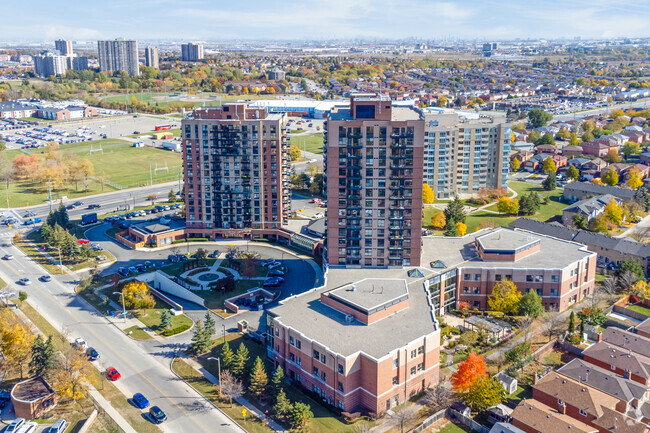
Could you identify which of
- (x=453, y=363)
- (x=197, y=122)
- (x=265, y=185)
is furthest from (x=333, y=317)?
(x=197, y=122)

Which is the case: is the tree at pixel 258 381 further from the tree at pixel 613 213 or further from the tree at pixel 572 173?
the tree at pixel 572 173

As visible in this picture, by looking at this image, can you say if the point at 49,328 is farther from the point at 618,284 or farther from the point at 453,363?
the point at 618,284

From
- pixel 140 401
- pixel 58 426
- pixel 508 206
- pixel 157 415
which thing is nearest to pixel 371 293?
pixel 157 415

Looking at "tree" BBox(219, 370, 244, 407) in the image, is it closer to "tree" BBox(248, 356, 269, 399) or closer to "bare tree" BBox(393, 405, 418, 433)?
"tree" BBox(248, 356, 269, 399)

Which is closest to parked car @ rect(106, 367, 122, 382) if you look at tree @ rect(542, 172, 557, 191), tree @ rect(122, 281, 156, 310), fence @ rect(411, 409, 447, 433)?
tree @ rect(122, 281, 156, 310)

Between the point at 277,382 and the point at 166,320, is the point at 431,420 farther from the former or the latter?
the point at 166,320

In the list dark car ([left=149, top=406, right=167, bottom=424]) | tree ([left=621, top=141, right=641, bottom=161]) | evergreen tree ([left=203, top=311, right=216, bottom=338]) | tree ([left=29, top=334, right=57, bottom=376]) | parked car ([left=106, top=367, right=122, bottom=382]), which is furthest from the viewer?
tree ([left=621, top=141, right=641, bottom=161])
